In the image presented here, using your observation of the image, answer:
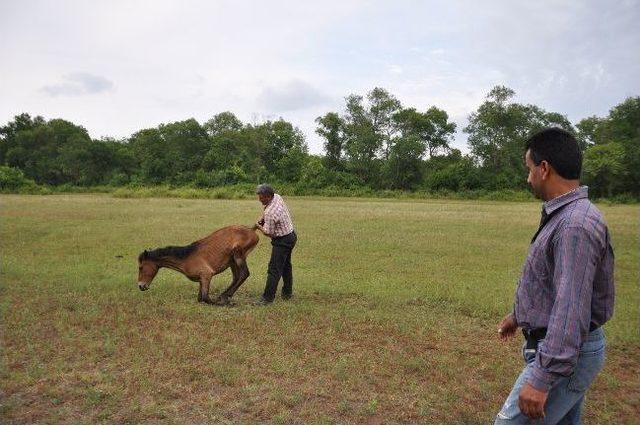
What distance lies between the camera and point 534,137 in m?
2.88

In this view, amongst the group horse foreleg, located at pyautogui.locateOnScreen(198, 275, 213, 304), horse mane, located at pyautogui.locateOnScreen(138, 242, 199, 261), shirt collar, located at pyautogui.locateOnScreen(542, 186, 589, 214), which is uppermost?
shirt collar, located at pyautogui.locateOnScreen(542, 186, 589, 214)

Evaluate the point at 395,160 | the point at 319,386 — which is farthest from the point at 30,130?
the point at 319,386

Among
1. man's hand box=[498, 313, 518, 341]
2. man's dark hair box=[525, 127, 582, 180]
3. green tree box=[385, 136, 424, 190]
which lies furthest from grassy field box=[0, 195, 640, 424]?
green tree box=[385, 136, 424, 190]

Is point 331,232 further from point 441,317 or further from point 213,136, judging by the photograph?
point 213,136

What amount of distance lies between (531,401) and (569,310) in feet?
1.72

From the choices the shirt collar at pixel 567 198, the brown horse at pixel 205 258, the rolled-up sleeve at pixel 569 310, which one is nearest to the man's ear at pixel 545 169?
the shirt collar at pixel 567 198

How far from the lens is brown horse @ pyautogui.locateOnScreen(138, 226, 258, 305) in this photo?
862 cm

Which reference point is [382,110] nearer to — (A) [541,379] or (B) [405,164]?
(B) [405,164]

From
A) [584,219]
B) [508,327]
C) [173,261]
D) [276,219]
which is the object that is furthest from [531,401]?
[173,261]

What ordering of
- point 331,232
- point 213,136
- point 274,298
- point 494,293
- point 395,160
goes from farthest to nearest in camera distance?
1. point 213,136
2. point 395,160
3. point 331,232
4. point 494,293
5. point 274,298

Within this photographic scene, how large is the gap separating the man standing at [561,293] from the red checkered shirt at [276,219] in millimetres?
6282

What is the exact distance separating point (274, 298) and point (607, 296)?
7.25 meters

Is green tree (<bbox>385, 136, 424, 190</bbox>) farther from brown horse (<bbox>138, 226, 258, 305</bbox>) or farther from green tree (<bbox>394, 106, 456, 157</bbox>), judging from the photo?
brown horse (<bbox>138, 226, 258, 305</bbox>)

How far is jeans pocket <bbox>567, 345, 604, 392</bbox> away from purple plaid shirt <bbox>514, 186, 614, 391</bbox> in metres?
0.18
